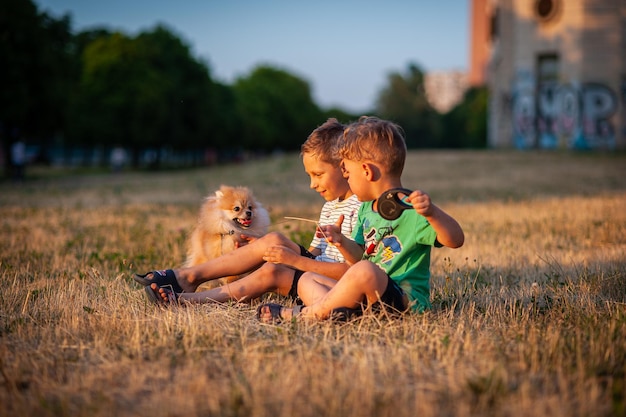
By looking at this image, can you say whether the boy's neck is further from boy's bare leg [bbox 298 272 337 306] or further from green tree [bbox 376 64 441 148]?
green tree [bbox 376 64 441 148]

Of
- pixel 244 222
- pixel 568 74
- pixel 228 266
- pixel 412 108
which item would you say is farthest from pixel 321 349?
pixel 412 108

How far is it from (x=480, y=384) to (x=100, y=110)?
43.1m

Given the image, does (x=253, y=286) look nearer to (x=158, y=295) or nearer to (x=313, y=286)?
(x=313, y=286)

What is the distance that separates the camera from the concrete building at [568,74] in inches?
1533

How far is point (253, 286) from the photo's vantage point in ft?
15.1

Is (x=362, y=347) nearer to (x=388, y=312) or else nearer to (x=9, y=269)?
(x=388, y=312)

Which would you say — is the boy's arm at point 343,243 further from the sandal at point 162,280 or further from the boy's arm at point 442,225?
the sandal at point 162,280

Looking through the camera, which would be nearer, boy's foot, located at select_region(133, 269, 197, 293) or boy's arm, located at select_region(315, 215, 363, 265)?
boy's arm, located at select_region(315, 215, 363, 265)

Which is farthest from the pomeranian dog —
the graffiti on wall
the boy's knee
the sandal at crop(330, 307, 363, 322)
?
the graffiti on wall

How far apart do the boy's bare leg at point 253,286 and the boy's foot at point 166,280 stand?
0.09m

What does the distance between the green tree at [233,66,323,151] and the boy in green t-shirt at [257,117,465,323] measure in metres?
64.7

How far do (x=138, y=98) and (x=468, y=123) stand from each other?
55.5 m

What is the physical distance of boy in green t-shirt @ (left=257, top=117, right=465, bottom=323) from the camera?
12.4 ft

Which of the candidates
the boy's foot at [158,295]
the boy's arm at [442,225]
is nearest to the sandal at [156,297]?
the boy's foot at [158,295]
